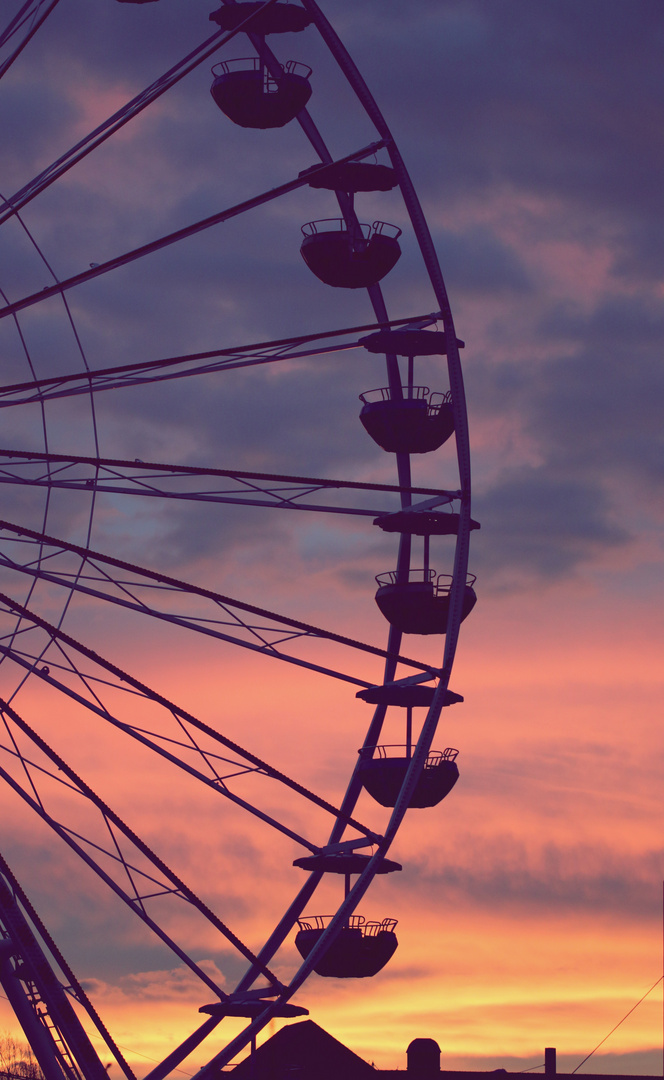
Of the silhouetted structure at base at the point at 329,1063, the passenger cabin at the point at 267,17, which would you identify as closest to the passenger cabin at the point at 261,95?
the passenger cabin at the point at 267,17

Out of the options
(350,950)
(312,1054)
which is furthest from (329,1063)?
(350,950)

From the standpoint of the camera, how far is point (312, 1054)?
4169cm

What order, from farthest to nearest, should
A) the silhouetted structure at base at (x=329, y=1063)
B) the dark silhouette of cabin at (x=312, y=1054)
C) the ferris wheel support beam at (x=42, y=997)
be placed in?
the dark silhouette of cabin at (x=312, y=1054) → the silhouetted structure at base at (x=329, y=1063) → the ferris wheel support beam at (x=42, y=997)

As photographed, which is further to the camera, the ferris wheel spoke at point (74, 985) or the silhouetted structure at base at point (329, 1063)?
the silhouetted structure at base at point (329, 1063)

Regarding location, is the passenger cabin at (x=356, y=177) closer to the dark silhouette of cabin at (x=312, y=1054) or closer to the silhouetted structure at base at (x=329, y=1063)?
the silhouetted structure at base at (x=329, y=1063)

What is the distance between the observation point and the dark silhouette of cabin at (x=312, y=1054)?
40.0 m

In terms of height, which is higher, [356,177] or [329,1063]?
[356,177]

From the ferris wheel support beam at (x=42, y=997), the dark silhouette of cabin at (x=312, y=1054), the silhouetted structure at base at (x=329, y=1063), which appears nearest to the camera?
the ferris wheel support beam at (x=42, y=997)

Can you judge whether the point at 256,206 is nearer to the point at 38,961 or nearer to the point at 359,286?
the point at 359,286

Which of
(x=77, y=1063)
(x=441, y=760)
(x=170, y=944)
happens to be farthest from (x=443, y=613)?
(x=77, y=1063)

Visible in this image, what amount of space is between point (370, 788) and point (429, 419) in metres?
5.24

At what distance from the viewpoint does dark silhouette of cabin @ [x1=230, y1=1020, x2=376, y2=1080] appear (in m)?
40.0

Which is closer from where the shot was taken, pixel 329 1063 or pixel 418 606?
pixel 418 606

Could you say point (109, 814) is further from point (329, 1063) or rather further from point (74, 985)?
point (329, 1063)
